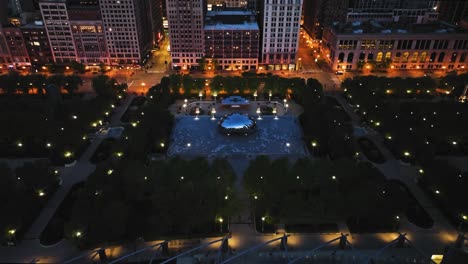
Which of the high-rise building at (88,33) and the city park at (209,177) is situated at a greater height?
the high-rise building at (88,33)

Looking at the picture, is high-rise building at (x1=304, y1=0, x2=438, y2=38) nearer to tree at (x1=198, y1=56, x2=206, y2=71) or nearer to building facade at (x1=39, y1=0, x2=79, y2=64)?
tree at (x1=198, y1=56, x2=206, y2=71)

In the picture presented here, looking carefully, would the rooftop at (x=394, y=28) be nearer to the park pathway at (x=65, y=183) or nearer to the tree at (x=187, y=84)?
the tree at (x=187, y=84)

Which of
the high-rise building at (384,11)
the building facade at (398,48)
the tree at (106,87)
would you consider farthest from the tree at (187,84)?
the high-rise building at (384,11)

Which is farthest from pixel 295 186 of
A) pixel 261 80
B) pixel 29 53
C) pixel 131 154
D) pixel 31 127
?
pixel 29 53

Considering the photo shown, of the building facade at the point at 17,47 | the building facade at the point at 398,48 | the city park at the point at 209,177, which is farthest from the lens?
the building facade at the point at 398,48

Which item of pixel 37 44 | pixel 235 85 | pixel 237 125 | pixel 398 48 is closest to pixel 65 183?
pixel 237 125

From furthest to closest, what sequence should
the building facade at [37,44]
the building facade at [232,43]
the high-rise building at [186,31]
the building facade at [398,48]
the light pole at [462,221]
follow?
the building facade at [398,48]
the building facade at [232,43]
the building facade at [37,44]
the high-rise building at [186,31]
the light pole at [462,221]

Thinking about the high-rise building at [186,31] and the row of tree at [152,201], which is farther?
the high-rise building at [186,31]
